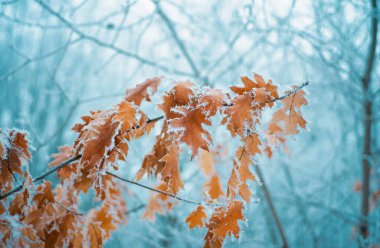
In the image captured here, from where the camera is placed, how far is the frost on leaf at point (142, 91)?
1477 mm

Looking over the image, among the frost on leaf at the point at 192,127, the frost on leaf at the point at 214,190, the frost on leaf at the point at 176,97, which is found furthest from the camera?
the frost on leaf at the point at 214,190

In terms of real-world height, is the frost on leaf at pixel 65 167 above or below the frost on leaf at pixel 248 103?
below

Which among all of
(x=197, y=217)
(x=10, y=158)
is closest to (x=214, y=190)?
(x=197, y=217)

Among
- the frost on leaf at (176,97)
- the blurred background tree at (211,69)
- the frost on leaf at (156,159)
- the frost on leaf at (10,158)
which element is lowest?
the frost on leaf at (10,158)

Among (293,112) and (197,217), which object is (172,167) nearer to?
(197,217)

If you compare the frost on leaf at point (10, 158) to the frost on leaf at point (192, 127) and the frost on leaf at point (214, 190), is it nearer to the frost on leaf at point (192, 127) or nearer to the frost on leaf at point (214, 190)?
the frost on leaf at point (192, 127)

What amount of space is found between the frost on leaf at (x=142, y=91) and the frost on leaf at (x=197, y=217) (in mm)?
621

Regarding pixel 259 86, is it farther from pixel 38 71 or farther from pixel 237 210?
pixel 38 71

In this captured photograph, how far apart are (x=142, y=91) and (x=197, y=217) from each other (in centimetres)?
70

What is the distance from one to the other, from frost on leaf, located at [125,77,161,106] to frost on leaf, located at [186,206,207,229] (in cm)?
62

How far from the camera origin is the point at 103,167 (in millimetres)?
1289

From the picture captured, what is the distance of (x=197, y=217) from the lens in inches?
60.6

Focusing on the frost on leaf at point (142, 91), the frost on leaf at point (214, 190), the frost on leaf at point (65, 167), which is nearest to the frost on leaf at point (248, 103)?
the frost on leaf at point (142, 91)

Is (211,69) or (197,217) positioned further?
(211,69)
